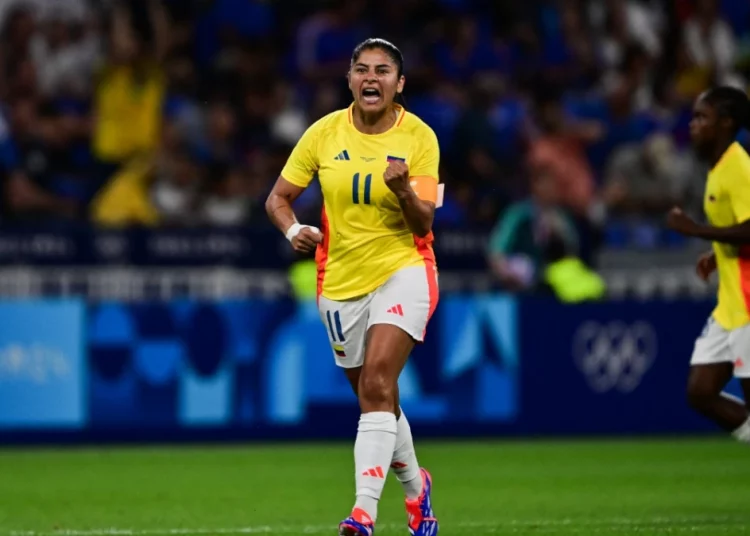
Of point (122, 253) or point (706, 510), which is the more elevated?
point (122, 253)

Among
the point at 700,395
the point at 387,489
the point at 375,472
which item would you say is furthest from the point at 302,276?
the point at 375,472

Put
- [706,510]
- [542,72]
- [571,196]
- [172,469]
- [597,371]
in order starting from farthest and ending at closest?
[542,72] → [571,196] → [597,371] → [172,469] → [706,510]

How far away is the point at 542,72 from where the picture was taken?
18031 millimetres

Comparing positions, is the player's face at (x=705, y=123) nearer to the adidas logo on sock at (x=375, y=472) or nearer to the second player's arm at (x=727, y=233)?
the second player's arm at (x=727, y=233)

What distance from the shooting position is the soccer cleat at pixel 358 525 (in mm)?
6668

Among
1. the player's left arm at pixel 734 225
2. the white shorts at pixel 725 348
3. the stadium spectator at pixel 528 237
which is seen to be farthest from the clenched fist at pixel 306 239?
the stadium spectator at pixel 528 237

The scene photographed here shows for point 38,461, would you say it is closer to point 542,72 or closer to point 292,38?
point 292,38

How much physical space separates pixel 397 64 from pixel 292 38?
10679mm

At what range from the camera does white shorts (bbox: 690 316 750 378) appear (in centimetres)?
866

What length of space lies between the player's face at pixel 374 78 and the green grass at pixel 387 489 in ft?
7.64

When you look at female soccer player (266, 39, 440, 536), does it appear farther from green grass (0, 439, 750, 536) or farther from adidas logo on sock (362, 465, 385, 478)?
green grass (0, 439, 750, 536)

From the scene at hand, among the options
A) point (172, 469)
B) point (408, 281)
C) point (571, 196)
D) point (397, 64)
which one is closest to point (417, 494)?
point (408, 281)

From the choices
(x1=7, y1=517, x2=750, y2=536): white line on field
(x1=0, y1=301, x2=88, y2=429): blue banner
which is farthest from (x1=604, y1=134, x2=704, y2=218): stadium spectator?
(x1=7, y1=517, x2=750, y2=536): white line on field

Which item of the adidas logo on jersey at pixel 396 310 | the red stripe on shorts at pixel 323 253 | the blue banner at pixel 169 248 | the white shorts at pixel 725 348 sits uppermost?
the red stripe on shorts at pixel 323 253
